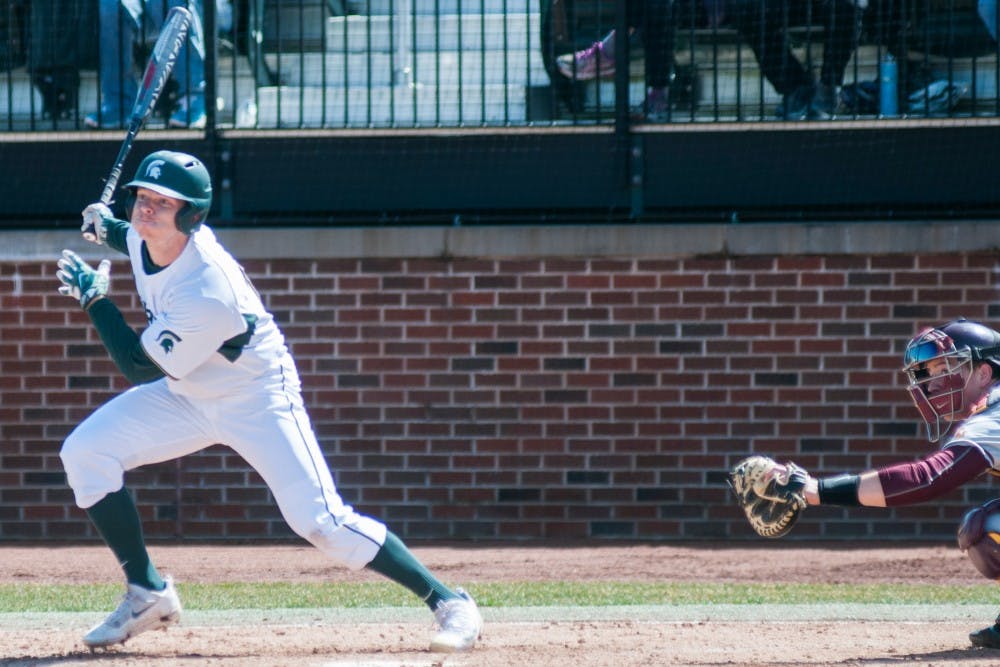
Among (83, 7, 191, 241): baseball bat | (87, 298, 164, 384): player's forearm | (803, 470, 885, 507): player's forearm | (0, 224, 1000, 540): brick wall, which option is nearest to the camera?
(803, 470, 885, 507): player's forearm

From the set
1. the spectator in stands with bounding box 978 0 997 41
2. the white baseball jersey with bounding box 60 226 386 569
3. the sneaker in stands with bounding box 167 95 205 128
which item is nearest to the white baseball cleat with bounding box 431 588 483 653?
the white baseball jersey with bounding box 60 226 386 569

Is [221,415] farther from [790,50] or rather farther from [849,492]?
[790,50]

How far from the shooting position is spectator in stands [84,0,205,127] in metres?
8.74

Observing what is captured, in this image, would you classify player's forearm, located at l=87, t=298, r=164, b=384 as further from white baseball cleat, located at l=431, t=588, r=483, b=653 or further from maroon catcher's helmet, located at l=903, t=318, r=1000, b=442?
maroon catcher's helmet, located at l=903, t=318, r=1000, b=442

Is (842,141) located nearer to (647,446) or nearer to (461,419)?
(647,446)

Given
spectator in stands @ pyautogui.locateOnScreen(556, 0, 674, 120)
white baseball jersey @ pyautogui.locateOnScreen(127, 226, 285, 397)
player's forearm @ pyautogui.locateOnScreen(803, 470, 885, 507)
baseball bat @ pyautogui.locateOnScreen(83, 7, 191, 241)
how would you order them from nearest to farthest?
player's forearm @ pyautogui.locateOnScreen(803, 470, 885, 507), white baseball jersey @ pyautogui.locateOnScreen(127, 226, 285, 397), baseball bat @ pyautogui.locateOnScreen(83, 7, 191, 241), spectator in stands @ pyautogui.locateOnScreen(556, 0, 674, 120)

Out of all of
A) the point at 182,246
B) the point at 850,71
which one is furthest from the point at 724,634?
the point at 850,71

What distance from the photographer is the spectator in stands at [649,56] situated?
8.59m

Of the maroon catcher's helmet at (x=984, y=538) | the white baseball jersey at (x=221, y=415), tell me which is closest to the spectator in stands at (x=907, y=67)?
the maroon catcher's helmet at (x=984, y=538)

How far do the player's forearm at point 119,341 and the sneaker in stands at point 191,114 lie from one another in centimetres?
401

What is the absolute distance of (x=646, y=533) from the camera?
8.36 meters

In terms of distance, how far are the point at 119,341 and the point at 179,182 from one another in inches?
23.8

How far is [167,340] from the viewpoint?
15.7ft

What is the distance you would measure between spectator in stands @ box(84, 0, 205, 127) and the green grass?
3129mm
